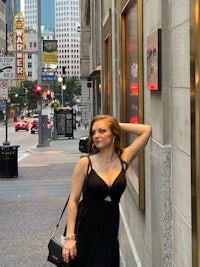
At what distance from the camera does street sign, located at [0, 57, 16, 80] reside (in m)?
19.9

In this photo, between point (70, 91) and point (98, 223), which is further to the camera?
point (70, 91)

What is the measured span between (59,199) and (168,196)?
8129mm

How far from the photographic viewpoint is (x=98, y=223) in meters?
3.50

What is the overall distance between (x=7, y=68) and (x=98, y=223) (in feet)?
56.5

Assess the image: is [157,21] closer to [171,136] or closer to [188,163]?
[171,136]

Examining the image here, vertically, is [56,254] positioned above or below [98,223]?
below

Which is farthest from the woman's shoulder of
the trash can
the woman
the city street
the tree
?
the tree

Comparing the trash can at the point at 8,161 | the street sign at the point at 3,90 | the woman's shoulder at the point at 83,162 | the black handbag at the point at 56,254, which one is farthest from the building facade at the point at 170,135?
the street sign at the point at 3,90

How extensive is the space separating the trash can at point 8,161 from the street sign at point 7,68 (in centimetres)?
452

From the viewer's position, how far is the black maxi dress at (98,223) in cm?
341

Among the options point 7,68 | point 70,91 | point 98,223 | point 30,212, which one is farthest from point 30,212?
point 70,91

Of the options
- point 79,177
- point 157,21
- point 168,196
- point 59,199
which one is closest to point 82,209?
point 79,177

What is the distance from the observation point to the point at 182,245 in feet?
10.9

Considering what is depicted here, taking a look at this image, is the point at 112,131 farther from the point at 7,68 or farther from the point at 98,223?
the point at 7,68
